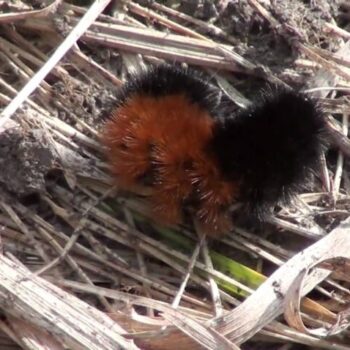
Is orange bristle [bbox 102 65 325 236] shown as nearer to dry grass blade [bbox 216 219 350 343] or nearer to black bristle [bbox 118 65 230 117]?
black bristle [bbox 118 65 230 117]

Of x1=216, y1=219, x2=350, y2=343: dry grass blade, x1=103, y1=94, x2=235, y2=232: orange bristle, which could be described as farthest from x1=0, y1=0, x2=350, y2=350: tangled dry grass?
x1=103, y1=94, x2=235, y2=232: orange bristle

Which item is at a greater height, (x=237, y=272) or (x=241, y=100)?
(x=241, y=100)

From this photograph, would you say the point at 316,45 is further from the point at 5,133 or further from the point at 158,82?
the point at 5,133

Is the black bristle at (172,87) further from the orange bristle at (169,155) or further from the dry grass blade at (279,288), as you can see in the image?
the dry grass blade at (279,288)

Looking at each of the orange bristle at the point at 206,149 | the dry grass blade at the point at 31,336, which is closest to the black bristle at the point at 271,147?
the orange bristle at the point at 206,149

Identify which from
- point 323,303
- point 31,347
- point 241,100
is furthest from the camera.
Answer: point 241,100

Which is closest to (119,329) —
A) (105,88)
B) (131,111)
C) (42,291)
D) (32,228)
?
(42,291)

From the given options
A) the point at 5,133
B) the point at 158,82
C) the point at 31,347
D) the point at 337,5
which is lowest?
the point at 31,347
